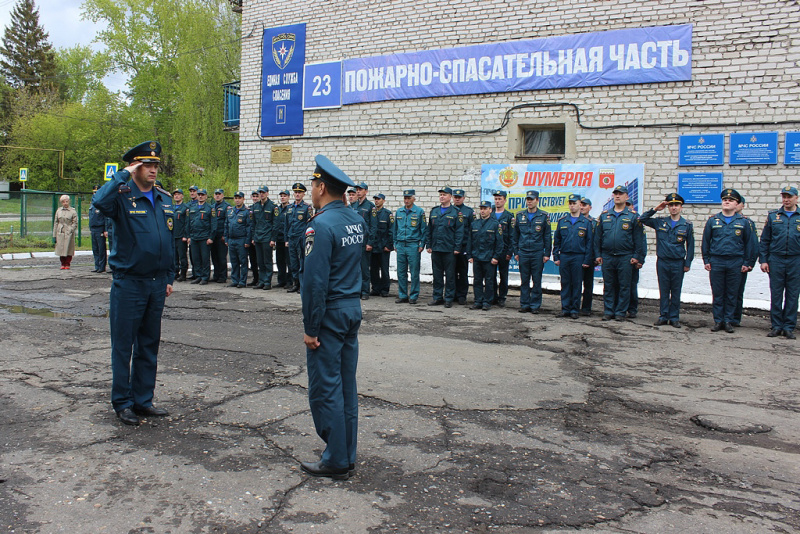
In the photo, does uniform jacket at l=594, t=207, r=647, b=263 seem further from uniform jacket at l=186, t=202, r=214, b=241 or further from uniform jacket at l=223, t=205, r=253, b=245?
uniform jacket at l=186, t=202, r=214, b=241

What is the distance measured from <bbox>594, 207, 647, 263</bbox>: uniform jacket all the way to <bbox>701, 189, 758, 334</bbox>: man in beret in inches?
40.4

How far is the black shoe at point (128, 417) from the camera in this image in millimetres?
4703

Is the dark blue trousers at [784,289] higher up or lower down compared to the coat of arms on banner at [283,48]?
lower down

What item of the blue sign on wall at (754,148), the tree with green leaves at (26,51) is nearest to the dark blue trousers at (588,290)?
the blue sign on wall at (754,148)

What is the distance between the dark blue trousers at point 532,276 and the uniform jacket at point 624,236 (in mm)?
1123

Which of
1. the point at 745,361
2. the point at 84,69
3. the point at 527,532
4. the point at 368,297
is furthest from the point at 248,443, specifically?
the point at 84,69

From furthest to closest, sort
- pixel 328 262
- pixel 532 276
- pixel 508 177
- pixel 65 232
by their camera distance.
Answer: pixel 65 232 → pixel 508 177 → pixel 532 276 → pixel 328 262

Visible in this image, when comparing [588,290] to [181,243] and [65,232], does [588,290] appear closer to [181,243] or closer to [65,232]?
[181,243]

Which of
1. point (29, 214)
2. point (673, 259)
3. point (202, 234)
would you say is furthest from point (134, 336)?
point (29, 214)

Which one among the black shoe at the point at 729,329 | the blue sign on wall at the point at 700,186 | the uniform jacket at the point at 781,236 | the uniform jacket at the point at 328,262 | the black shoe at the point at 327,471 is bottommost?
the black shoe at the point at 327,471

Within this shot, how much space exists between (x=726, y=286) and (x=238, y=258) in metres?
9.16

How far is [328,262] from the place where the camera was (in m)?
3.83

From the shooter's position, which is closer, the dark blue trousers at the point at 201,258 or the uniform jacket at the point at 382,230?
the uniform jacket at the point at 382,230

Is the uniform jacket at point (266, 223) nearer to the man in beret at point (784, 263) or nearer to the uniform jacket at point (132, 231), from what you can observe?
the uniform jacket at point (132, 231)
